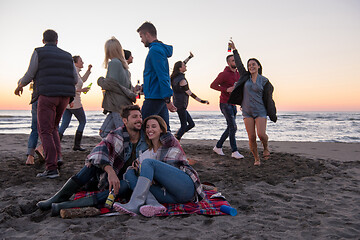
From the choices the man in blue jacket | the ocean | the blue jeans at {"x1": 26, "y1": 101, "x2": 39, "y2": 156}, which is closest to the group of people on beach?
the man in blue jacket

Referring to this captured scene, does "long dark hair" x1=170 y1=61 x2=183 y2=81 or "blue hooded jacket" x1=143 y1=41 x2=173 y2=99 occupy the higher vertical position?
"long dark hair" x1=170 y1=61 x2=183 y2=81

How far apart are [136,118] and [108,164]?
0.54m

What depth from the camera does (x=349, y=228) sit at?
2260 millimetres

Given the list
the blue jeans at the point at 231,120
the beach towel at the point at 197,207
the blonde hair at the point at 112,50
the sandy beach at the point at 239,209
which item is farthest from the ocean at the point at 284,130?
the beach towel at the point at 197,207

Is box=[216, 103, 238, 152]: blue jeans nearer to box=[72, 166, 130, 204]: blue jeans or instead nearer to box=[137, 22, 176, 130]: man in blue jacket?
box=[137, 22, 176, 130]: man in blue jacket

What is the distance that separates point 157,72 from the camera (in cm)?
343

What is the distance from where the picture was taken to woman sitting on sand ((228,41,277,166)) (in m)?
4.79

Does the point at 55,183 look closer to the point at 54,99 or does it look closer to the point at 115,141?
the point at 54,99

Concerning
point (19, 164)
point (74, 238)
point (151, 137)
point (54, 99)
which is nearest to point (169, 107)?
point (151, 137)

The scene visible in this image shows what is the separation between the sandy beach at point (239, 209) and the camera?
214cm

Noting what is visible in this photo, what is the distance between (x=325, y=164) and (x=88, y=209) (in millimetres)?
4325

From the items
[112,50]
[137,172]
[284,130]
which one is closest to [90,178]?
[137,172]

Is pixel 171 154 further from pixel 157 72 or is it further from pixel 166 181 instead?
pixel 157 72

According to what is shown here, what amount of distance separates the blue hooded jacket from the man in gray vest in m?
1.18
